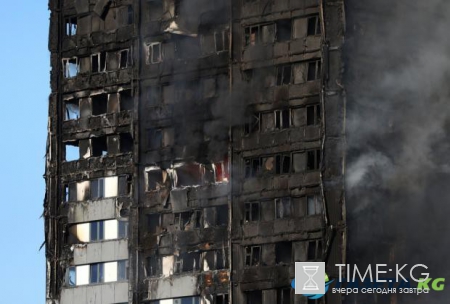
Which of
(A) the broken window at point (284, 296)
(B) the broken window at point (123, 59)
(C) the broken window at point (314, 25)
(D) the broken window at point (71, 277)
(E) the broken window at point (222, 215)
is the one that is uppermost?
(B) the broken window at point (123, 59)

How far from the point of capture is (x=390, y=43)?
4550 inches

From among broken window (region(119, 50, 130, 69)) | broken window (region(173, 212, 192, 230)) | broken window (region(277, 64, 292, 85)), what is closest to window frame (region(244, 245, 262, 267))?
broken window (region(173, 212, 192, 230))

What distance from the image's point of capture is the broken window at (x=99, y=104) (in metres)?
125

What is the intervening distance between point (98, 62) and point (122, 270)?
46.3ft

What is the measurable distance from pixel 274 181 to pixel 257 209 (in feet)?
6.78

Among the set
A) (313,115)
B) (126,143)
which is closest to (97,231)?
(126,143)

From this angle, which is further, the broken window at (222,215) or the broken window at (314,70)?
the broken window at (222,215)

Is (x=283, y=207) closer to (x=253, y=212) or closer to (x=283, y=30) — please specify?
(x=253, y=212)

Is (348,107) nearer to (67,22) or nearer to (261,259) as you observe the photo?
(261,259)

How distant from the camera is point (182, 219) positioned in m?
120

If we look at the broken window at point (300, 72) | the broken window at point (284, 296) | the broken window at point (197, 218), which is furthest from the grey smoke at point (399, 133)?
the broken window at point (197, 218)

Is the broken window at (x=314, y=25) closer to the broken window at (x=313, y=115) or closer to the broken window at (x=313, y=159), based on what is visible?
the broken window at (x=313, y=115)

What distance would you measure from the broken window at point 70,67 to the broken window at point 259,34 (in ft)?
45.5

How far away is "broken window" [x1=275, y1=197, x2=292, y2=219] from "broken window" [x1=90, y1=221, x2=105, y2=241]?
1342 cm
